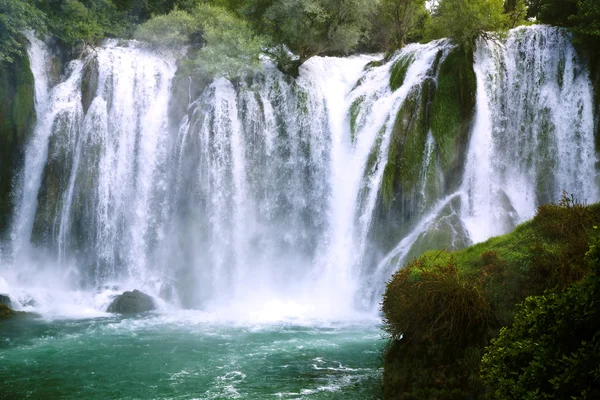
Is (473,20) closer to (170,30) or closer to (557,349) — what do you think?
(170,30)

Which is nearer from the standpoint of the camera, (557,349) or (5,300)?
(557,349)

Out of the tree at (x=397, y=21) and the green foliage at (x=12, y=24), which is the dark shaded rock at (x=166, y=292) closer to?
the green foliage at (x=12, y=24)

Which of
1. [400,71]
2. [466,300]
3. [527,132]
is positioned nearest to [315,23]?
[400,71]

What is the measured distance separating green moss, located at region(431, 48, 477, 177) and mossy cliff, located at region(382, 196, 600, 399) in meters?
11.5

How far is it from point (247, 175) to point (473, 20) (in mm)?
10491

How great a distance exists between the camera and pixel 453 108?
20.2 meters

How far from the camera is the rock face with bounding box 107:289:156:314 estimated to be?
19375mm

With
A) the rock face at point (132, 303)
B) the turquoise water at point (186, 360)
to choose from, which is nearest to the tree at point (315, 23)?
the rock face at point (132, 303)

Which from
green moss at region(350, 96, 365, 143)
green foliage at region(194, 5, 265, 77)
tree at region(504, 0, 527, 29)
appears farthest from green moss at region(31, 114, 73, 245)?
tree at region(504, 0, 527, 29)

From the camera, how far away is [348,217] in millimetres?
21266

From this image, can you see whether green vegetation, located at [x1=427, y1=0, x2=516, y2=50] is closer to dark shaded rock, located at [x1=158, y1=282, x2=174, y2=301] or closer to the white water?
the white water

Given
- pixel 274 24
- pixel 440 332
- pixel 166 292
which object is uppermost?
pixel 274 24

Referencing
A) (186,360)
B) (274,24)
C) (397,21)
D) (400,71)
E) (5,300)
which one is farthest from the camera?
(397,21)

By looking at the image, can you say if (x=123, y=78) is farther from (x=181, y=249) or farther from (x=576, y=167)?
(x=576, y=167)
